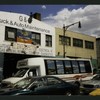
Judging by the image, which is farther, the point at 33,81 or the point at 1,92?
the point at 33,81

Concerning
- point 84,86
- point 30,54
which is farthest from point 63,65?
point 30,54

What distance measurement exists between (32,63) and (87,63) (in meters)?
6.18

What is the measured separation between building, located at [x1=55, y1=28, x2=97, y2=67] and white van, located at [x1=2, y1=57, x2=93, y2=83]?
492 inches

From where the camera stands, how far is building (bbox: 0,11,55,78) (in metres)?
28.8

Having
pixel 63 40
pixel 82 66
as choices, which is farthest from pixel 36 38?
pixel 82 66

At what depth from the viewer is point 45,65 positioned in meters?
21.3

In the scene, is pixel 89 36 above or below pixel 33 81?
above

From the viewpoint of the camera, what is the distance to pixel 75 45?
42.6m

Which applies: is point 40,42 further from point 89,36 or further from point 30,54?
point 89,36

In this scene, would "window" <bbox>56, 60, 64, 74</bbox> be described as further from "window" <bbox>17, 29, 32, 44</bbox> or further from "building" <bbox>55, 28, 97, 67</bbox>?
"building" <bbox>55, 28, 97, 67</bbox>

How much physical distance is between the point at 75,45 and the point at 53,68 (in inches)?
833

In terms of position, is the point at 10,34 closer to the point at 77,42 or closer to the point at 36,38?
the point at 36,38

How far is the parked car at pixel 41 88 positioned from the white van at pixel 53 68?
20.3ft

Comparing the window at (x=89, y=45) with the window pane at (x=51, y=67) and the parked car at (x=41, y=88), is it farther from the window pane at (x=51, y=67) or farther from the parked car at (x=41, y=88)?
the parked car at (x=41, y=88)
